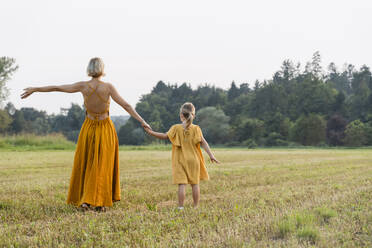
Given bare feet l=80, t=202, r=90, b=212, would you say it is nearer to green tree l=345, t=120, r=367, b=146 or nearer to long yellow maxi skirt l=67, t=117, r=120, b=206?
long yellow maxi skirt l=67, t=117, r=120, b=206

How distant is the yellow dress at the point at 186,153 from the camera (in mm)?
5656

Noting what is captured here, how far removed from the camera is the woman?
550 centimetres

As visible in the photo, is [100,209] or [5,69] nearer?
[100,209]

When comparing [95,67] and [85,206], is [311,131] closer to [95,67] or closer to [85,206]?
[95,67]

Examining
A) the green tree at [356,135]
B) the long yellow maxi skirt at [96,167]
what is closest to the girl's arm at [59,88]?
the long yellow maxi skirt at [96,167]

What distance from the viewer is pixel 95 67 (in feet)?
18.2

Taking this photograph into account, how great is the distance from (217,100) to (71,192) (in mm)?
78503

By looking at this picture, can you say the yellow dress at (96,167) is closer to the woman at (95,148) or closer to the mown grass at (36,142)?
the woman at (95,148)

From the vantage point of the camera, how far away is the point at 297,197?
603cm

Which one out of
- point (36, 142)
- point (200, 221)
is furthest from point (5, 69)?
point (200, 221)

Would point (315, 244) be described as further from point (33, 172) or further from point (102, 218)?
point (33, 172)

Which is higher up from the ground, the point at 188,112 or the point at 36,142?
the point at 188,112

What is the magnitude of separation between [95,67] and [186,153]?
207cm

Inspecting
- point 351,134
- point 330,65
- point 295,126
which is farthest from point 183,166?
point 330,65
